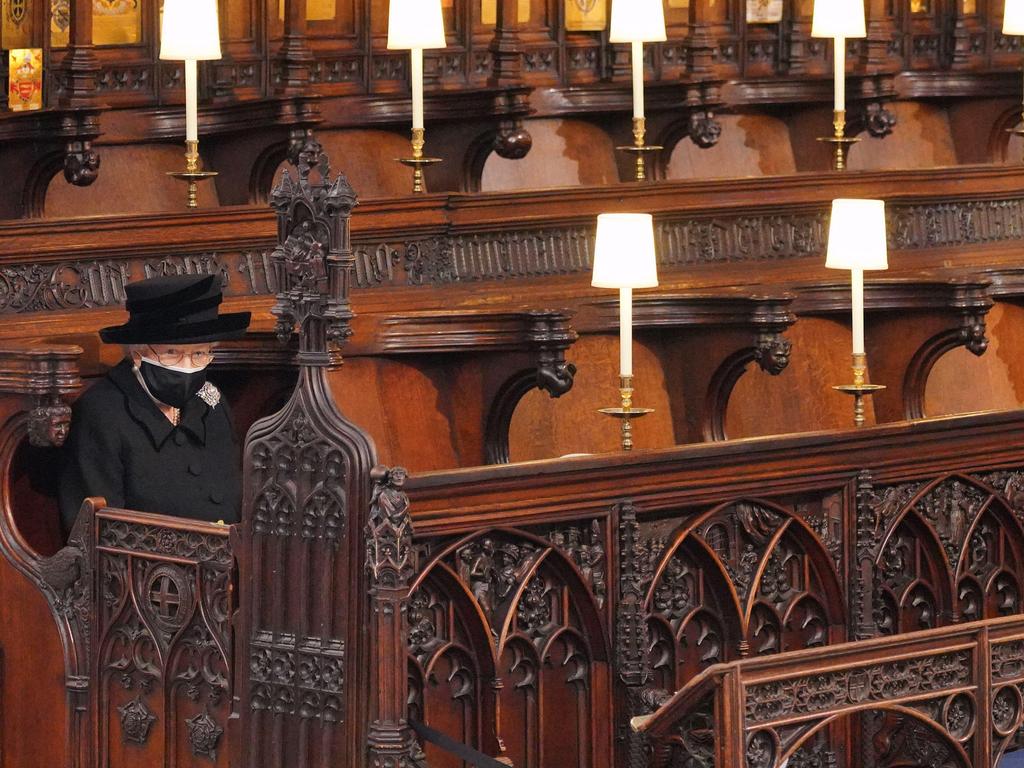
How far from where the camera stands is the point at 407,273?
6.97m

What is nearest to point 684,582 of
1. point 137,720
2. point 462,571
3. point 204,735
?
point 462,571

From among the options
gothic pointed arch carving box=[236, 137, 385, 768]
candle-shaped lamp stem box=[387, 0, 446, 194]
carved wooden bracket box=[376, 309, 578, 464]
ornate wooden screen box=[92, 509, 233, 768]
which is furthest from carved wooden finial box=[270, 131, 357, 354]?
candle-shaped lamp stem box=[387, 0, 446, 194]

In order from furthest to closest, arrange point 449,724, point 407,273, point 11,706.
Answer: point 407,273
point 11,706
point 449,724

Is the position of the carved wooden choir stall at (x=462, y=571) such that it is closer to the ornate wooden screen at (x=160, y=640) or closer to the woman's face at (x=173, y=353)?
the ornate wooden screen at (x=160, y=640)

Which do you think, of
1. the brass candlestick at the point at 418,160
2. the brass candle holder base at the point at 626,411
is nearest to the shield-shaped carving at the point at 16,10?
the brass candlestick at the point at 418,160

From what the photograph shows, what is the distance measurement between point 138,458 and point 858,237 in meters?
2.31

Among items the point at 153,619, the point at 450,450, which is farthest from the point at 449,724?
the point at 450,450

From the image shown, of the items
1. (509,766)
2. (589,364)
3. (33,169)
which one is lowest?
(509,766)

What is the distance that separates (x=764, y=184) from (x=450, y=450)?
1.95 metres

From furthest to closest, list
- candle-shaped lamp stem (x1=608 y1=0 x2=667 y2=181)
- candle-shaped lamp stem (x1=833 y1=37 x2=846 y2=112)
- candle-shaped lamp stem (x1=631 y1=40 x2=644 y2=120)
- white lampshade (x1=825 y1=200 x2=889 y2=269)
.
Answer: candle-shaped lamp stem (x1=833 y1=37 x2=846 y2=112) → candle-shaped lamp stem (x1=608 y1=0 x2=667 y2=181) → candle-shaped lamp stem (x1=631 y1=40 x2=644 y2=120) → white lampshade (x1=825 y1=200 x2=889 y2=269)

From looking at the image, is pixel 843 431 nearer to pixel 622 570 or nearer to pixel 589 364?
pixel 622 570

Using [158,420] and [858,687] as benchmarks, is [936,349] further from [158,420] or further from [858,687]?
[858,687]

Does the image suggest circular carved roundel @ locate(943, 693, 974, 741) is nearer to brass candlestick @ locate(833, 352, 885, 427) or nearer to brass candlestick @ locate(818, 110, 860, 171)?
brass candlestick @ locate(833, 352, 885, 427)

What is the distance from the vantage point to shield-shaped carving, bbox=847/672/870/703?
444cm
